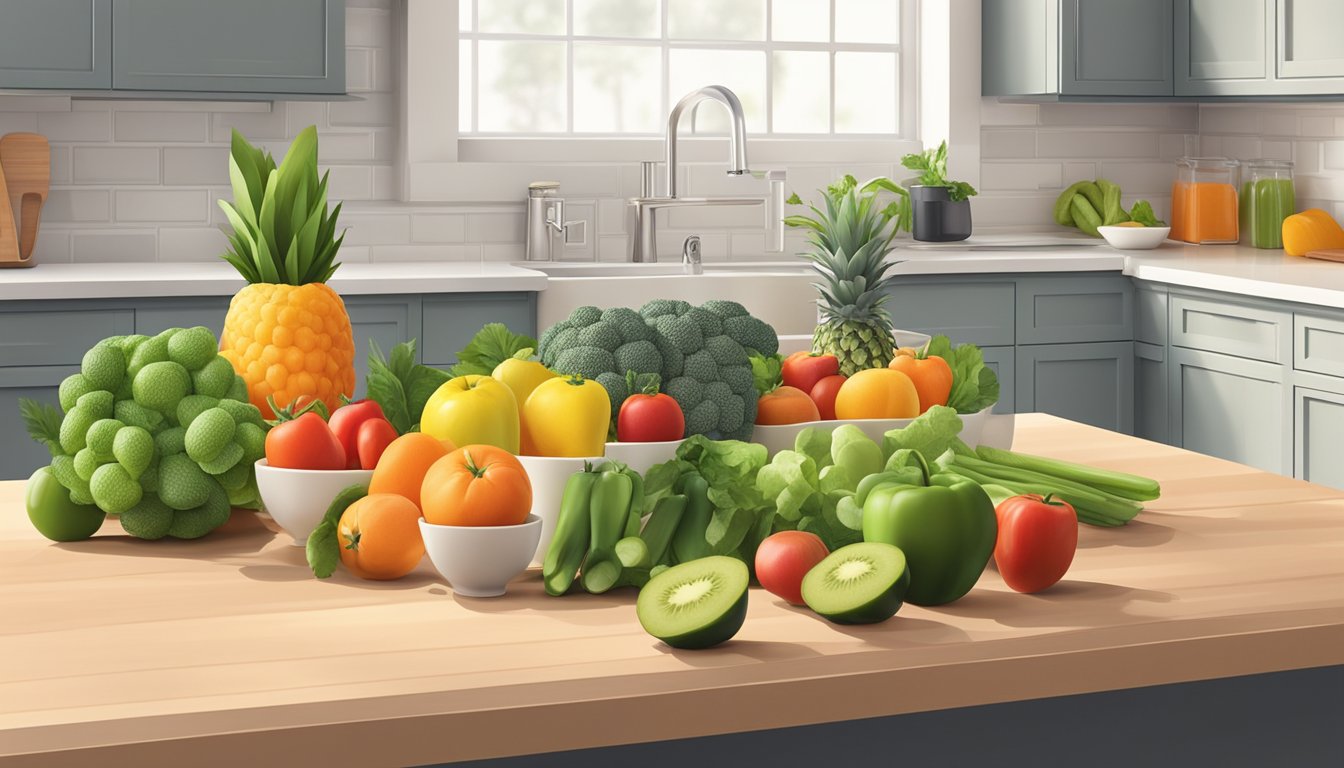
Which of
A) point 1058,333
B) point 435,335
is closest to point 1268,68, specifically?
point 1058,333

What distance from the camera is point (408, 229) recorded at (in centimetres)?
455

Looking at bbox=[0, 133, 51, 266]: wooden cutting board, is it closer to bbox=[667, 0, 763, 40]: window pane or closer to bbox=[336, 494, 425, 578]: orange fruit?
bbox=[667, 0, 763, 40]: window pane

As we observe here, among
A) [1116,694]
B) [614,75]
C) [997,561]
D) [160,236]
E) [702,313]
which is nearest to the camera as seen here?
[1116,694]

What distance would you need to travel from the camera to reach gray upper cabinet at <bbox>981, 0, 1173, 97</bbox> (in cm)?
470

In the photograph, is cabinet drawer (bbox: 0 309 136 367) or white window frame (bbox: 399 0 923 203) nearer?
cabinet drawer (bbox: 0 309 136 367)

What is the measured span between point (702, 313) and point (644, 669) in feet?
2.05

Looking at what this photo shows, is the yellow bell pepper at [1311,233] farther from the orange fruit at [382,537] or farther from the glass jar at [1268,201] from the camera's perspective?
the orange fruit at [382,537]

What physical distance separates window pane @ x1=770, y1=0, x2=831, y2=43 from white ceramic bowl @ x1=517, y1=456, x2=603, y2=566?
12.5ft

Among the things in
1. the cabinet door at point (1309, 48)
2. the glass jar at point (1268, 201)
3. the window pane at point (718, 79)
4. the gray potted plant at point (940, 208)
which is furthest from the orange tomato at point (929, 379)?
the glass jar at point (1268, 201)

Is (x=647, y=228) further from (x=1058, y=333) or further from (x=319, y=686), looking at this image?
(x=319, y=686)

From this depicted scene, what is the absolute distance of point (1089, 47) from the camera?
15.6ft

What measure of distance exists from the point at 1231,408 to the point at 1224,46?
1254mm

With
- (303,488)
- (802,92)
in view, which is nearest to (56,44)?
(802,92)

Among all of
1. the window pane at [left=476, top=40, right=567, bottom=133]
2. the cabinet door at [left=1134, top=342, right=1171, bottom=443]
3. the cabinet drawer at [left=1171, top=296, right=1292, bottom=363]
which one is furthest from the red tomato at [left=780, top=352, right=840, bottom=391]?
Answer: the window pane at [left=476, top=40, right=567, bottom=133]
